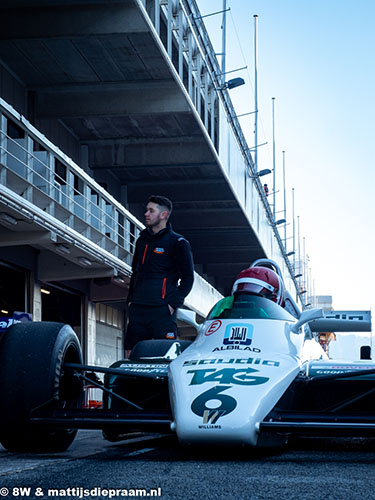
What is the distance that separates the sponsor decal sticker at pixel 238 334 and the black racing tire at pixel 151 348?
0.91 meters

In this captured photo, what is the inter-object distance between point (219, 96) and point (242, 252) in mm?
12248

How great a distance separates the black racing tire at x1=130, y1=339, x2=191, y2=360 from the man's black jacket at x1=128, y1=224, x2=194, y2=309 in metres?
0.43

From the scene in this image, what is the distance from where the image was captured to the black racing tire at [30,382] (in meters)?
5.14

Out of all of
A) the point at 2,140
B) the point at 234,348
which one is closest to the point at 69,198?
the point at 2,140

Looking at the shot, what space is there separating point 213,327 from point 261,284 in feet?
2.83

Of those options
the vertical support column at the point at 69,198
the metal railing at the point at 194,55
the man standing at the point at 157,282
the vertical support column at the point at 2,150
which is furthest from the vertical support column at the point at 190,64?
the man standing at the point at 157,282

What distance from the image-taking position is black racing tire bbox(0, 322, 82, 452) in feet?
16.9

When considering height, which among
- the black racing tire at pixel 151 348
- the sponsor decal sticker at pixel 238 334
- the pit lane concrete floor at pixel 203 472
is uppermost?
the sponsor decal sticker at pixel 238 334

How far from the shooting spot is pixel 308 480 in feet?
12.6

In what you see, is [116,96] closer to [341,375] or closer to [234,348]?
[234,348]

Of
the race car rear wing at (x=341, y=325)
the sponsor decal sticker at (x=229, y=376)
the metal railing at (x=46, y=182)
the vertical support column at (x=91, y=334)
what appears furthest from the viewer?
the vertical support column at (x=91, y=334)

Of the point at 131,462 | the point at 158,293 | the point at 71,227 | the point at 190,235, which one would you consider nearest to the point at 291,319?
the point at 158,293

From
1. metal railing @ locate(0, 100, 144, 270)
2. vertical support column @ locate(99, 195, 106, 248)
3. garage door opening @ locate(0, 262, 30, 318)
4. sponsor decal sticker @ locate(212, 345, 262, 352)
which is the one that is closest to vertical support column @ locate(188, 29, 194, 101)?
metal railing @ locate(0, 100, 144, 270)

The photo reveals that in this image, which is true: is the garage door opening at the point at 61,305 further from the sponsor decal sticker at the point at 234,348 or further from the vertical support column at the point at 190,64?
the sponsor decal sticker at the point at 234,348
